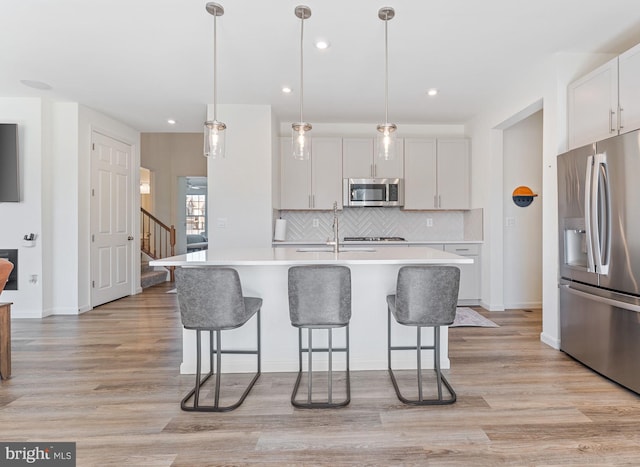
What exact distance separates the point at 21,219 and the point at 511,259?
6.05 m

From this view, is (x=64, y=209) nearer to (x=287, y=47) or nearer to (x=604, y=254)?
(x=287, y=47)

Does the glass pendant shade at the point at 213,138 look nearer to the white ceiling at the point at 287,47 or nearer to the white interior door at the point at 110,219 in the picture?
the white ceiling at the point at 287,47

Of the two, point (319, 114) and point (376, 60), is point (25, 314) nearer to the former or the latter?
point (319, 114)

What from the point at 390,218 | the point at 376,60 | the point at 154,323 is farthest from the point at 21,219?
the point at 390,218

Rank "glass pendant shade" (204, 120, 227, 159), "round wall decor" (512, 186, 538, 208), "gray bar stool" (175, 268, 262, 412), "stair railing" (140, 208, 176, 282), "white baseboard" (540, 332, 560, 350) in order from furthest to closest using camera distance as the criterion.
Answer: "stair railing" (140, 208, 176, 282)
"round wall decor" (512, 186, 538, 208)
"white baseboard" (540, 332, 560, 350)
"glass pendant shade" (204, 120, 227, 159)
"gray bar stool" (175, 268, 262, 412)

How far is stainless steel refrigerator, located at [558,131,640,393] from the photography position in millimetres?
2260

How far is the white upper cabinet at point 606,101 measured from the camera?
2445 millimetres

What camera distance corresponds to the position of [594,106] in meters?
2.77

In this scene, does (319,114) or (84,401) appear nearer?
(84,401)

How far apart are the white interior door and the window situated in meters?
7.41

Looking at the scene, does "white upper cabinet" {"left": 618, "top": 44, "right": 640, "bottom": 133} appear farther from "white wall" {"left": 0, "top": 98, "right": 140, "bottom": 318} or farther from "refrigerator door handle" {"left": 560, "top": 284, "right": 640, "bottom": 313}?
"white wall" {"left": 0, "top": 98, "right": 140, "bottom": 318}

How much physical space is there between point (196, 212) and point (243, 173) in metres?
9.39

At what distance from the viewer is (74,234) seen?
4.31 m

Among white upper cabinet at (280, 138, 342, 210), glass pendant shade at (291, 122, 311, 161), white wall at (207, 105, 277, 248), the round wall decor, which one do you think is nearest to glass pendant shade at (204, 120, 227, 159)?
glass pendant shade at (291, 122, 311, 161)
